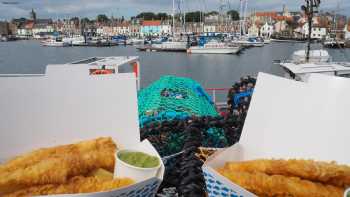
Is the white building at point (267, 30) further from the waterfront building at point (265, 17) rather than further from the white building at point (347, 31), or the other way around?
the white building at point (347, 31)

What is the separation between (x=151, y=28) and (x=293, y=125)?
155624 mm

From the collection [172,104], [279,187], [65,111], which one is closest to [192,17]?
[172,104]

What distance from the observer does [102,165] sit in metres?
2.03

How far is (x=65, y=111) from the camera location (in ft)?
7.43

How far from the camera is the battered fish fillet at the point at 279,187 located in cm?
170

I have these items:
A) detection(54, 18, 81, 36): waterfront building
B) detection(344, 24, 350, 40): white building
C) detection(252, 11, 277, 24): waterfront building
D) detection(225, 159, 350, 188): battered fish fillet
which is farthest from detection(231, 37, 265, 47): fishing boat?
detection(225, 159, 350, 188): battered fish fillet

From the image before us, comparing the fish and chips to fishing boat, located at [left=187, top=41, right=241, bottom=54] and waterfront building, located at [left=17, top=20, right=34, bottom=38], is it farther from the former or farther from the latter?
waterfront building, located at [left=17, top=20, right=34, bottom=38]

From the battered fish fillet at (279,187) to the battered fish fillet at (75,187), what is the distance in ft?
1.67

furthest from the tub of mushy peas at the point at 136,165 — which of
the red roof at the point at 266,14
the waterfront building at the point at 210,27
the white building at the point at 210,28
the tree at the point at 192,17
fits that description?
the red roof at the point at 266,14

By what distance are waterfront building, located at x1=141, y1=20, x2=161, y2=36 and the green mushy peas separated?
15285 cm

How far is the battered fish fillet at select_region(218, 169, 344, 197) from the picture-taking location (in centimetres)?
170

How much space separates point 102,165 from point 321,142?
119 cm

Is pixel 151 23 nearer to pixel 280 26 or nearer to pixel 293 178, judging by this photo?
pixel 280 26

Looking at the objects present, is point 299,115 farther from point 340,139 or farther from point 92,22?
point 92,22
